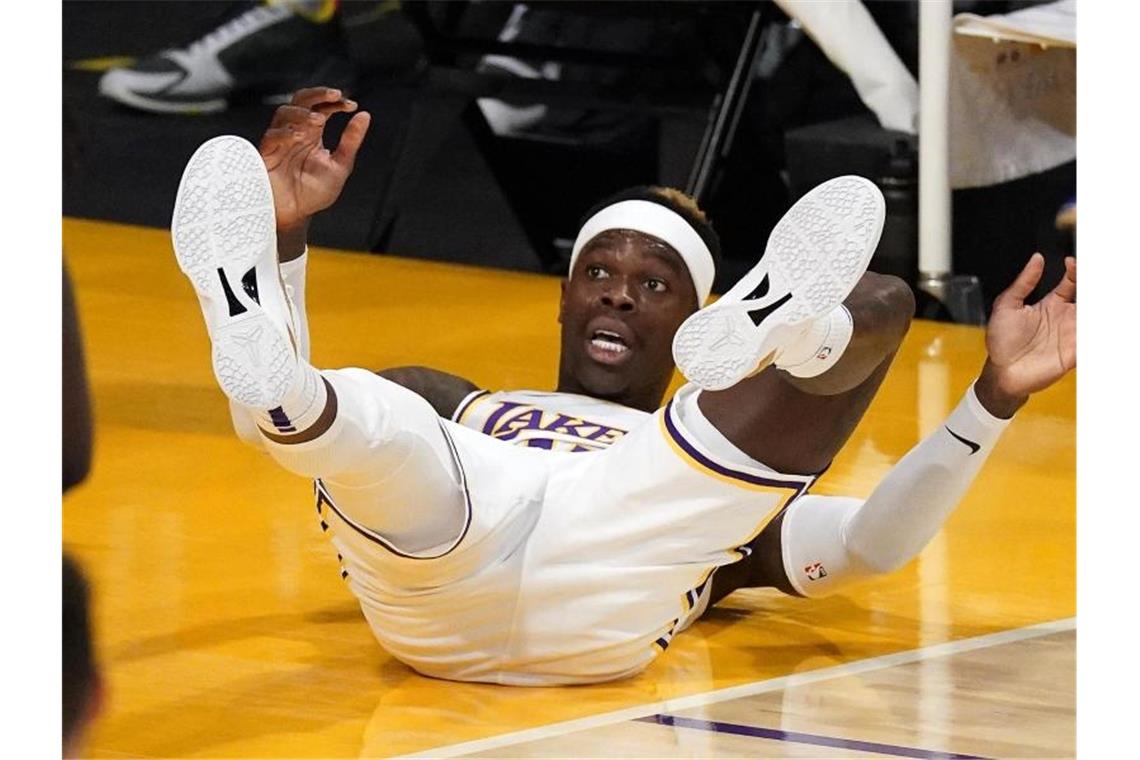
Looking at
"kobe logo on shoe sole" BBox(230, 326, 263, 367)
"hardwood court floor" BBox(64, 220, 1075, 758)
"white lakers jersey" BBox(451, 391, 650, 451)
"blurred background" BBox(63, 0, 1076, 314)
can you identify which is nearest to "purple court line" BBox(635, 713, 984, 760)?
"hardwood court floor" BBox(64, 220, 1075, 758)

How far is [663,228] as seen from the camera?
9.35ft

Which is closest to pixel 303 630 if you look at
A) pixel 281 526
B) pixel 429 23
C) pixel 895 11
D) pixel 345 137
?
pixel 281 526

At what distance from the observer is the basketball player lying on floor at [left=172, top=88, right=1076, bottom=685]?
2160mm

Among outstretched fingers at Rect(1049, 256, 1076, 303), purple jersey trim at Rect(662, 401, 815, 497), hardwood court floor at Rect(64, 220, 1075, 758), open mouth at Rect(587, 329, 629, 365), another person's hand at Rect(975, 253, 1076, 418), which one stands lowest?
hardwood court floor at Rect(64, 220, 1075, 758)

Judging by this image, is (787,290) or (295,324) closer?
(787,290)

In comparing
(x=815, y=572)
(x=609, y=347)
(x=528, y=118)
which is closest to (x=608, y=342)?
(x=609, y=347)

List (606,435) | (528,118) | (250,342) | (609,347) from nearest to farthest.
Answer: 1. (250,342)
2. (606,435)
3. (609,347)
4. (528,118)

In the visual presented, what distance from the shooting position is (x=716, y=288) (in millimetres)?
4625

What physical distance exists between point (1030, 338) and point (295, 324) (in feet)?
2.69

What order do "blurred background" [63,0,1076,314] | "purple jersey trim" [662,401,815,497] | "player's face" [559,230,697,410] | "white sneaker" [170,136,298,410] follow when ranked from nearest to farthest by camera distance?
"white sneaker" [170,136,298,410] → "purple jersey trim" [662,401,815,497] → "player's face" [559,230,697,410] → "blurred background" [63,0,1076,314]

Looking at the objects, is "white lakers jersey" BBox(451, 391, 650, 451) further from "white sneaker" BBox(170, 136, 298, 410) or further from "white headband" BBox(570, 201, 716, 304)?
"white sneaker" BBox(170, 136, 298, 410)

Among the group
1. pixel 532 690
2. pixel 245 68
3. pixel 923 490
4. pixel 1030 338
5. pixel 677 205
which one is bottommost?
pixel 245 68

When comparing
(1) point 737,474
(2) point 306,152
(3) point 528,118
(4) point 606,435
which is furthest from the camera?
(3) point 528,118

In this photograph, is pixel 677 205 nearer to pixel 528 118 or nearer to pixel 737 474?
pixel 737 474
